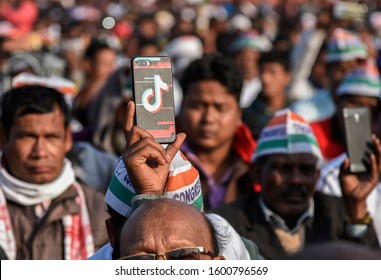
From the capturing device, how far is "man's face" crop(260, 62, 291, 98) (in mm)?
9484

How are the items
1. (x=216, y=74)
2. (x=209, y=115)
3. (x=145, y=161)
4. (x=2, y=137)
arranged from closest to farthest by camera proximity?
(x=145, y=161), (x=2, y=137), (x=209, y=115), (x=216, y=74)

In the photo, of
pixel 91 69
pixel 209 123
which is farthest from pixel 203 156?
pixel 91 69

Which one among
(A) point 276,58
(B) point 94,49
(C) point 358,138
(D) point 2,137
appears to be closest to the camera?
(C) point 358,138

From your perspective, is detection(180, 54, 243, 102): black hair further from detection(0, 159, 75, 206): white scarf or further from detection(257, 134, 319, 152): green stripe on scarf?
detection(0, 159, 75, 206): white scarf

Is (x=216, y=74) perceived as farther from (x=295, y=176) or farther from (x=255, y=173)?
(x=295, y=176)

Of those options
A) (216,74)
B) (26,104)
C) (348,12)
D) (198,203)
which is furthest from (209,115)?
(348,12)

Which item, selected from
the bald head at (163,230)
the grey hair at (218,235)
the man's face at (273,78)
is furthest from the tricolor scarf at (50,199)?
the man's face at (273,78)

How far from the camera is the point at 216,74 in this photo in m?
6.48

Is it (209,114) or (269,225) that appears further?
(209,114)

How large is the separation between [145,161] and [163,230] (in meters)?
0.46

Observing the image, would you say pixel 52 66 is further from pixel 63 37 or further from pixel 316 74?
pixel 63 37

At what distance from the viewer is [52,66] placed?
941 cm

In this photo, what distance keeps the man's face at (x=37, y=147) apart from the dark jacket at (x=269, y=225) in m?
0.81

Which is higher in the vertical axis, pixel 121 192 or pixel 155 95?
pixel 155 95
